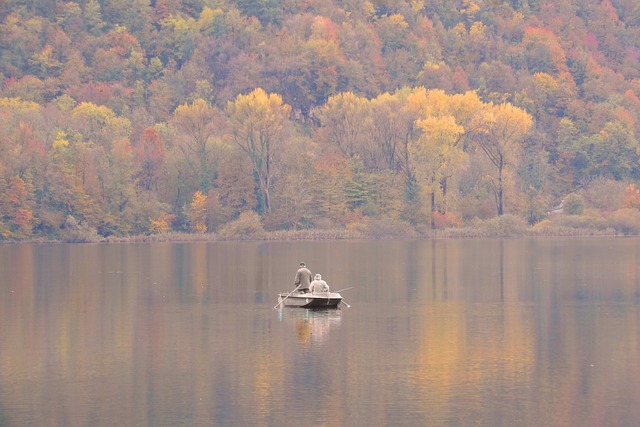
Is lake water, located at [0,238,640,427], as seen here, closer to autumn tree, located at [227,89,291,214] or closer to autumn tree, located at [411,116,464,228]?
autumn tree, located at [411,116,464,228]

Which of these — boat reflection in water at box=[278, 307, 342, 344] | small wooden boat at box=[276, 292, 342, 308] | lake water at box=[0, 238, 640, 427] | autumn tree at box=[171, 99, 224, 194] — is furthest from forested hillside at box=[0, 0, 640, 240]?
boat reflection in water at box=[278, 307, 342, 344]

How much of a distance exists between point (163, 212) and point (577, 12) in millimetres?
87120

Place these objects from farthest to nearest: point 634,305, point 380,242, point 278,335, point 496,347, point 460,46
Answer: point 460,46
point 380,242
point 634,305
point 278,335
point 496,347

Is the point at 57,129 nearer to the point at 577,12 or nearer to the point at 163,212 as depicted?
the point at 163,212

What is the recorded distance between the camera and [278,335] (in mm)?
38344

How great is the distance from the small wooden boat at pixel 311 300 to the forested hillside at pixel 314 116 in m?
39.1

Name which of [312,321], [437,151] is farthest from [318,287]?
[437,151]

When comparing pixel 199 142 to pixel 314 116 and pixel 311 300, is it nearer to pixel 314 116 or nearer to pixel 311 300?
pixel 314 116

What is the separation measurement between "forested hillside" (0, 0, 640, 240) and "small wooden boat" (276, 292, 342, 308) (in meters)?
39.1

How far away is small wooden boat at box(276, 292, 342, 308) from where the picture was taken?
45062 mm

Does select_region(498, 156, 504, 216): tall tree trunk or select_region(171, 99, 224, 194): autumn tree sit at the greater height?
select_region(171, 99, 224, 194): autumn tree

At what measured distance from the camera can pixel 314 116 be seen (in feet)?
464

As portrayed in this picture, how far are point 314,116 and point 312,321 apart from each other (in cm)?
10014

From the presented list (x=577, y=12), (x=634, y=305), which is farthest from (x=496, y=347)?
(x=577, y=12)
